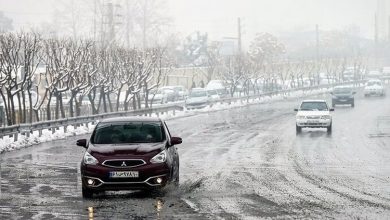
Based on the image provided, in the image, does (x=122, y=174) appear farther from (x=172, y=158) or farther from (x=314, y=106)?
(x=314, y=106)

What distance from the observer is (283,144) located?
28.4 m

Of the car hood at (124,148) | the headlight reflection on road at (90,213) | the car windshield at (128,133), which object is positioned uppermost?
the car windshield at (128,133)

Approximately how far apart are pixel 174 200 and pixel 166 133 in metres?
2.34

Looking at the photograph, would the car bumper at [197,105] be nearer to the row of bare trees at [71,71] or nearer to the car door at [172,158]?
the row of bare trees at [71,71]

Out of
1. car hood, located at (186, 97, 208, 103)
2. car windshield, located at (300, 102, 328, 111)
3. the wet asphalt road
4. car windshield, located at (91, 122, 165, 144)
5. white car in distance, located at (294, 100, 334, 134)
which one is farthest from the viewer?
car hood, located at (186, 97, 208, 103)

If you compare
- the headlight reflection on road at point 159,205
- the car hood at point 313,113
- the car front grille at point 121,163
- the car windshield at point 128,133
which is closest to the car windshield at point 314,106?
the car hood at point 313,113

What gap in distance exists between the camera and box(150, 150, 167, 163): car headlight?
14703 millimetres

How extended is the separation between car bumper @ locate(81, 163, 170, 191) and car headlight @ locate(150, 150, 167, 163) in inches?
4.1

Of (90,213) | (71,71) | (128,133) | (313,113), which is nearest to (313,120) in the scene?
(313,113)

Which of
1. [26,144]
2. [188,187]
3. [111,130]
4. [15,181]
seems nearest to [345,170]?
[188,187]

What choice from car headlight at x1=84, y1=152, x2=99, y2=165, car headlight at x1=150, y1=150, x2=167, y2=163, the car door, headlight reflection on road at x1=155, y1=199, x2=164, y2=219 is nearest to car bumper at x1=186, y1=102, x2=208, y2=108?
the car door

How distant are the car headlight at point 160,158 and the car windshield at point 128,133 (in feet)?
Answer: 2.67

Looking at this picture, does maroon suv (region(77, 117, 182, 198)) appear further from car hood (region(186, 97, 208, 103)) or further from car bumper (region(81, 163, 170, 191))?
car hood (region(186, 97, 208, 103))

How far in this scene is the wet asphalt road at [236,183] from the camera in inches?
503
